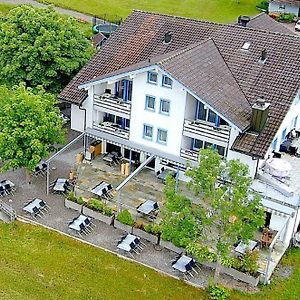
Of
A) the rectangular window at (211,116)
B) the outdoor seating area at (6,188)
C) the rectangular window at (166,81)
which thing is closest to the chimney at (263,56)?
the rectangular window at (211,116)

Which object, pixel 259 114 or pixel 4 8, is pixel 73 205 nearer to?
pixel 259 114

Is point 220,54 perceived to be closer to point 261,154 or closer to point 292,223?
point 261,154

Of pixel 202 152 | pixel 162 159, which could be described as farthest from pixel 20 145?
pixel 202 152

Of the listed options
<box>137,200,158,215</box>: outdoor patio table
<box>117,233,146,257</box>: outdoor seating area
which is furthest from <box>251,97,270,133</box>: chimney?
<box>117,233,146,257</box>: outdoor seating area

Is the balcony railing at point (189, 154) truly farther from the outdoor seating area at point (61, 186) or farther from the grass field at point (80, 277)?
the grass field at point (80, 277)

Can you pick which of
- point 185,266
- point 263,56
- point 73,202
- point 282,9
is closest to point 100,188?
point 73,202
